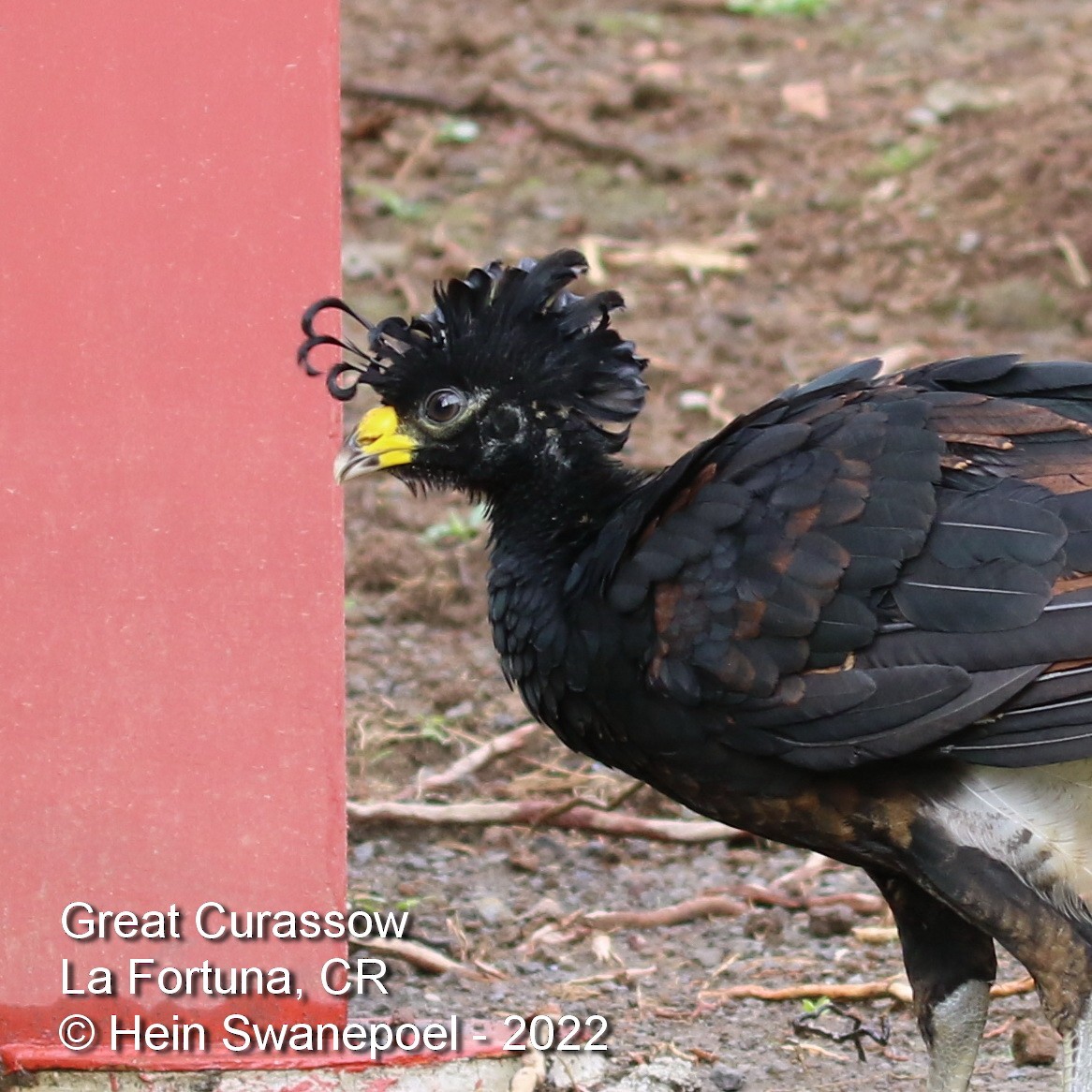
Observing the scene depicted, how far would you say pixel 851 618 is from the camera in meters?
3.84

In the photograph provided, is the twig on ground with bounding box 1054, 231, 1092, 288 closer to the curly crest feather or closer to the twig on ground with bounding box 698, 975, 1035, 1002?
the twig on ground with bounding box 698, 975, 1035, 1002

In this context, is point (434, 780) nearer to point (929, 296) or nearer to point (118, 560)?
point (118, 560)

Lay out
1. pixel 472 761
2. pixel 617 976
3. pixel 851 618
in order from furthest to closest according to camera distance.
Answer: pixel 472 761 → pixel 617 976 → pixel 851 618

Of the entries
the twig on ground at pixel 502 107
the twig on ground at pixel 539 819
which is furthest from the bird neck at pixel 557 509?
the twig on ground at pixel 502 107

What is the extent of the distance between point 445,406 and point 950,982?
1707mm

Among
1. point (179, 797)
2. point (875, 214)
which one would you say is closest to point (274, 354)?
point (179, 797)

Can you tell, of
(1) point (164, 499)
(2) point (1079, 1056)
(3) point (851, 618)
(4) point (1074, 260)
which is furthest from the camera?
(4) point (1074, 260)

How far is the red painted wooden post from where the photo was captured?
13.1 feet

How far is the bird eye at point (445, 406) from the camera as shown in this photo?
4289 millimetres

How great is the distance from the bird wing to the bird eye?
522 millimetres

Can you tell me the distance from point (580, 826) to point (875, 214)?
17.4 feet

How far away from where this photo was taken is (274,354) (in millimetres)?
4098

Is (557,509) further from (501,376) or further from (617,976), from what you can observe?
(617,976)

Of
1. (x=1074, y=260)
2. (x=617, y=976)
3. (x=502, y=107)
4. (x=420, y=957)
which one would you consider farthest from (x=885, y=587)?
(x=502, y=107)
